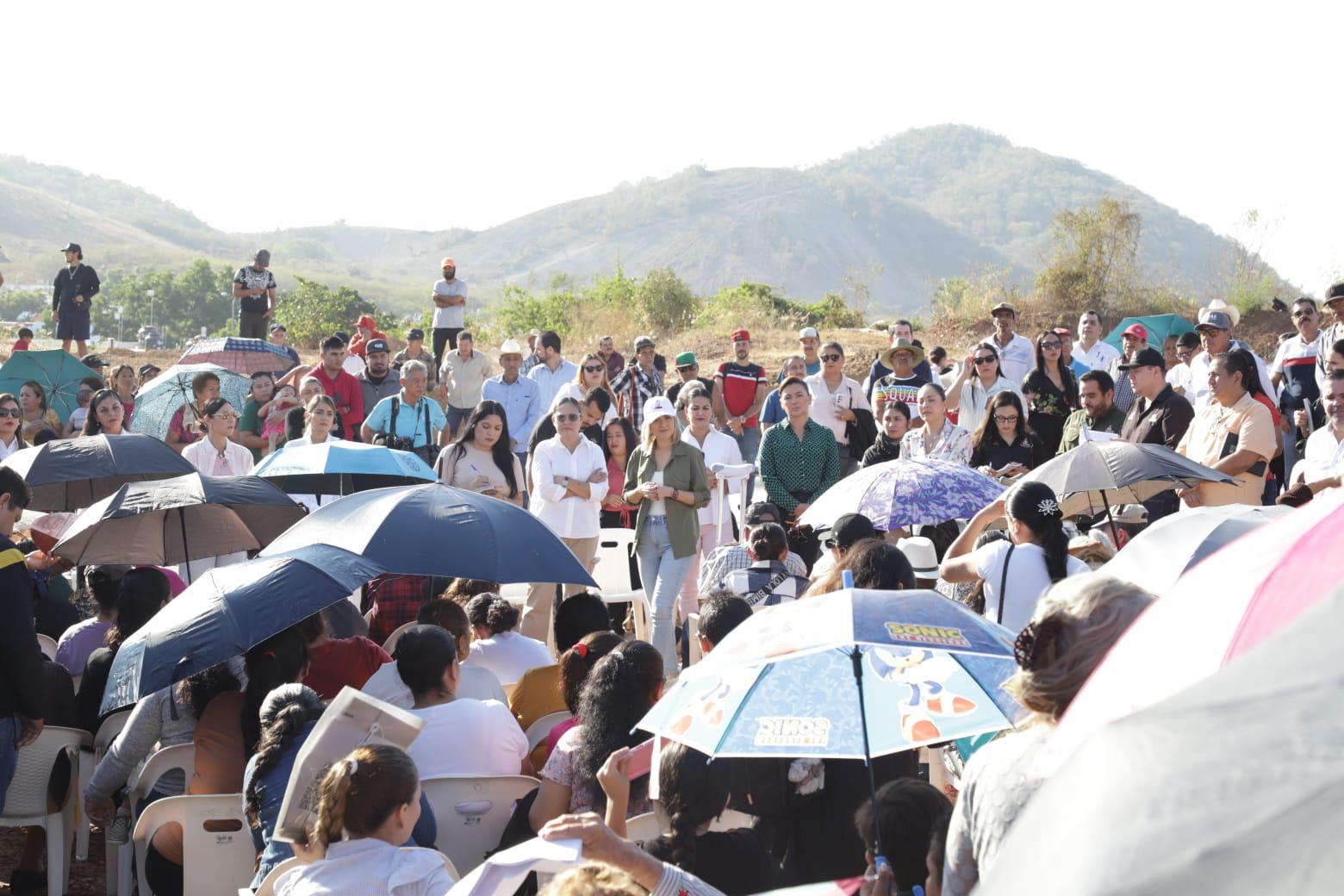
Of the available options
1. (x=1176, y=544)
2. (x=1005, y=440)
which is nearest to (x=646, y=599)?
(x=1005, y=440)

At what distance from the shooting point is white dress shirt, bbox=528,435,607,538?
981 centimetres

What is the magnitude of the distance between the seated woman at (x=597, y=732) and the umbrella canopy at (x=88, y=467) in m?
4.83

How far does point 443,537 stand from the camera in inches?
258

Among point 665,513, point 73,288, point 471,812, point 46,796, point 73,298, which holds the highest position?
point 73,288

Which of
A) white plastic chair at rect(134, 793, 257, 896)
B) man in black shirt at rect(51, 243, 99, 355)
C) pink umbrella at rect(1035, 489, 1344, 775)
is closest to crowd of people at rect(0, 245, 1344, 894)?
white plastic chair at rect(134, 793, 257, 896)

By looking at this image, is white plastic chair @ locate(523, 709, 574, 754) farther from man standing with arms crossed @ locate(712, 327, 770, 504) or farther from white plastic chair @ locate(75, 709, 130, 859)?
man standing with arms crossed @ locate(712, 327, 770, 504)

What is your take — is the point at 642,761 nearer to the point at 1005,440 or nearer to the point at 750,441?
the point at 1005,440

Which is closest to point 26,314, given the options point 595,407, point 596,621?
point 595,407

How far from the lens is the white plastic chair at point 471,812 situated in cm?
483

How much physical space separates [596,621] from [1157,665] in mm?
4606

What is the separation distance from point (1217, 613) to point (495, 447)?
831cm

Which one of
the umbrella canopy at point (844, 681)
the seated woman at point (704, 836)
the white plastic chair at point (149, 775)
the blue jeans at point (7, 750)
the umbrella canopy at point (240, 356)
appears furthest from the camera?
the umbrella canopy at point (240, 356)

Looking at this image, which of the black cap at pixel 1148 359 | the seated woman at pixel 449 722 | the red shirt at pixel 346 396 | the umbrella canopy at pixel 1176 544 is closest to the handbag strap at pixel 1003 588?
the umbrella canopy at pixel 1176 544

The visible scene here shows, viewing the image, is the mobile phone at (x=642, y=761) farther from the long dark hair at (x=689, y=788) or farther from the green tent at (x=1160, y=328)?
the green tent at (x=1160, y=328)
